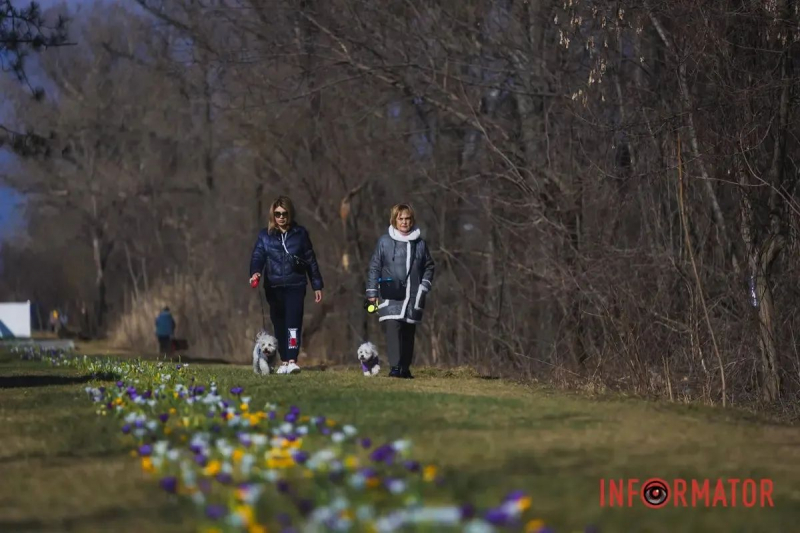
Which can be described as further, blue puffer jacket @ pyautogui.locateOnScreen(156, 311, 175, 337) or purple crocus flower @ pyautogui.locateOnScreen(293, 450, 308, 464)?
blue puffer jacket @ pyautogui.locateOnScreen(156, 311, 175, 337)

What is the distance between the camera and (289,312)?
1496 centimetres

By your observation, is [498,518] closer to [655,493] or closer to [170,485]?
[655,493]

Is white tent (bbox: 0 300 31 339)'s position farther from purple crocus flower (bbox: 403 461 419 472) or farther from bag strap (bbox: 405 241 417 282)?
purple crocus flower (bbox: 403 461 419 472)

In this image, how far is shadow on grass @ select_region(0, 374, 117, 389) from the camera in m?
13.9

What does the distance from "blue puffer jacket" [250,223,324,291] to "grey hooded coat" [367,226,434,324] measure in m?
0.94

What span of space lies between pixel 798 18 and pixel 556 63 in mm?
7095

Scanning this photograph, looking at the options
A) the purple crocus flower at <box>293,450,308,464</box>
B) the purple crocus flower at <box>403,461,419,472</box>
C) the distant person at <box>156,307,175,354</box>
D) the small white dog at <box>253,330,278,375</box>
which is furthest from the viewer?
the distant person at <box>156,307,175,354</box>

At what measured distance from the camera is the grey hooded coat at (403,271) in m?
14.1

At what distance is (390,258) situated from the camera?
14203 millimetres

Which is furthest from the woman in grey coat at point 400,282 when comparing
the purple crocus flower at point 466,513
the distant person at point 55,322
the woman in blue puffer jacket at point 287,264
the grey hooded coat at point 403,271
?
the distant person at point 55,322

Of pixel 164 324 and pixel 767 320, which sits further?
pixel 164 324

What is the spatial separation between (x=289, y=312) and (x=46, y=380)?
271 cm
